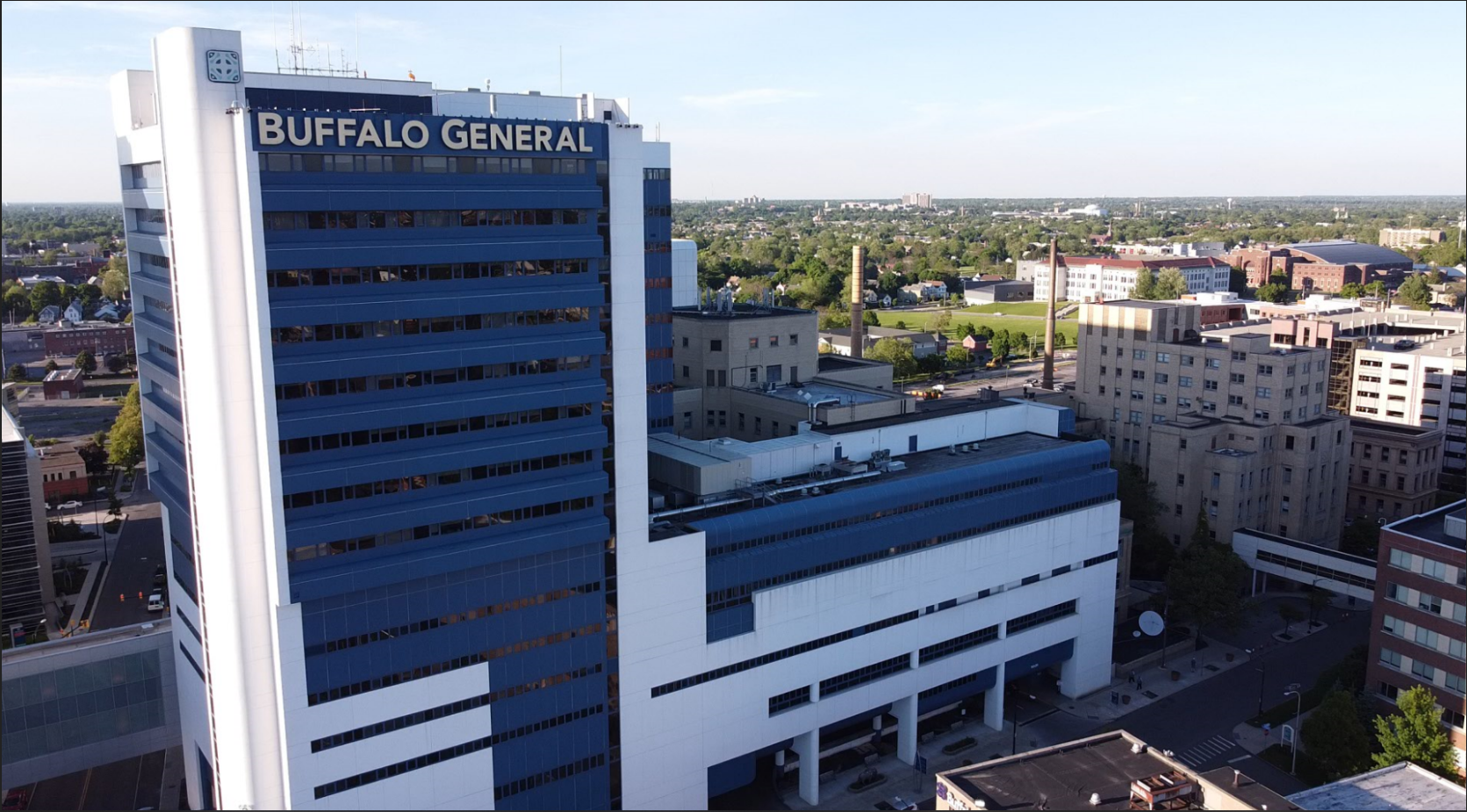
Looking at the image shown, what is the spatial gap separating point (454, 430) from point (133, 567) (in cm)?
7330

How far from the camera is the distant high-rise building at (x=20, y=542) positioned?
87562 mm

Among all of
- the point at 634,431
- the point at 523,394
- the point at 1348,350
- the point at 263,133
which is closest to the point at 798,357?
the point at 634,431

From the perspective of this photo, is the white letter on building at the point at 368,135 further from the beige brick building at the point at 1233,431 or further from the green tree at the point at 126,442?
the green tree at the point at 126,442

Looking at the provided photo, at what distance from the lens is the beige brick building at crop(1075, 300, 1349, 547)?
10512 centimetres

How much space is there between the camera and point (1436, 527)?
75.4m

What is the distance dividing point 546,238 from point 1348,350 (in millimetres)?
120820

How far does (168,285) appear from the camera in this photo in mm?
56906

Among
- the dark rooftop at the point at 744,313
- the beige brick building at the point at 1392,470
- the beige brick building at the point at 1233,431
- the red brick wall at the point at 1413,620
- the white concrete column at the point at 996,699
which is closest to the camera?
the red brick wall at the point at 1413,620

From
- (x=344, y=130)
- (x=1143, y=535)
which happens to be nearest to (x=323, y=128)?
(x=344, y=130)

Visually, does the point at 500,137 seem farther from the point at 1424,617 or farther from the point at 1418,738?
the point at 1424,617

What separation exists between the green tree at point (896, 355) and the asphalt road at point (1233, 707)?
9710cm

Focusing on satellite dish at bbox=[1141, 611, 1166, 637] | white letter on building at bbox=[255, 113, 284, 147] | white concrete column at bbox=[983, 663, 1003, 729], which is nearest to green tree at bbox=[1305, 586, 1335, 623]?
satellite dish at bbox=[1141, 611, 1166, 637]

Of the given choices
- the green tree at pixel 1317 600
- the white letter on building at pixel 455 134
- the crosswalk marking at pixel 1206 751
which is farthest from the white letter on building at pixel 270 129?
the green tree at pixel 1317 600

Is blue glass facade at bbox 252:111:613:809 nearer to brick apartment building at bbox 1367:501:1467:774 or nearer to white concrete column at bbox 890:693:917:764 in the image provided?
white concrete column at bbox 890:693:917:764
